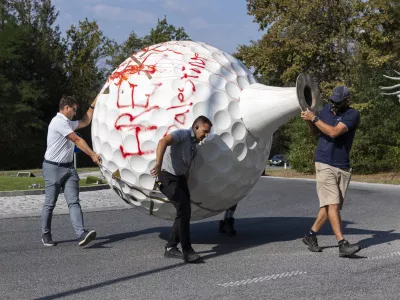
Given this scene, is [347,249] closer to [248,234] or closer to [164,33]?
[248,234]

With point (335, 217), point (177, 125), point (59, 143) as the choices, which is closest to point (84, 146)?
point (59, 143)

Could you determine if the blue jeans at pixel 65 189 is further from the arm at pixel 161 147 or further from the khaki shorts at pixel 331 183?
the khaki shorts at pixel 331 183

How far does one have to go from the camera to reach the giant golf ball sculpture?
21.2 ft

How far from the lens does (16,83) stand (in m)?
45.4

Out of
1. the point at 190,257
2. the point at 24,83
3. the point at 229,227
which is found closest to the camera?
the point at 190,257

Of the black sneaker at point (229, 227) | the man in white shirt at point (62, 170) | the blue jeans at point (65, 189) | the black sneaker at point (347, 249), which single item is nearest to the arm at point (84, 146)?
the man in white shirt at point (62, 170)

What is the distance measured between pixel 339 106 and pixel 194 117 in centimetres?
162

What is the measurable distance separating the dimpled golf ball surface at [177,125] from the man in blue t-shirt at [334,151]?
0.73 metres

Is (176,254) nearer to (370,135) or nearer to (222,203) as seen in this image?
(222,203)

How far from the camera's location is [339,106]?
6.64 metres

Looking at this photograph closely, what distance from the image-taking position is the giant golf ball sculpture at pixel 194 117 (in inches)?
255

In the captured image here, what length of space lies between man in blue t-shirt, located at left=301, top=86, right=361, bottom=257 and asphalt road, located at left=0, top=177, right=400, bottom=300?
480mm

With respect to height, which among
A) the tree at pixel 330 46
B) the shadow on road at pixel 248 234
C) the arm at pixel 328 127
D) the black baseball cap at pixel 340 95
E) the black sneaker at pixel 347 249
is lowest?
the shadow on road at pixel 248 234

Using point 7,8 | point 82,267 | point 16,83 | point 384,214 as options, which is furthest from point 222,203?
point 7,8
